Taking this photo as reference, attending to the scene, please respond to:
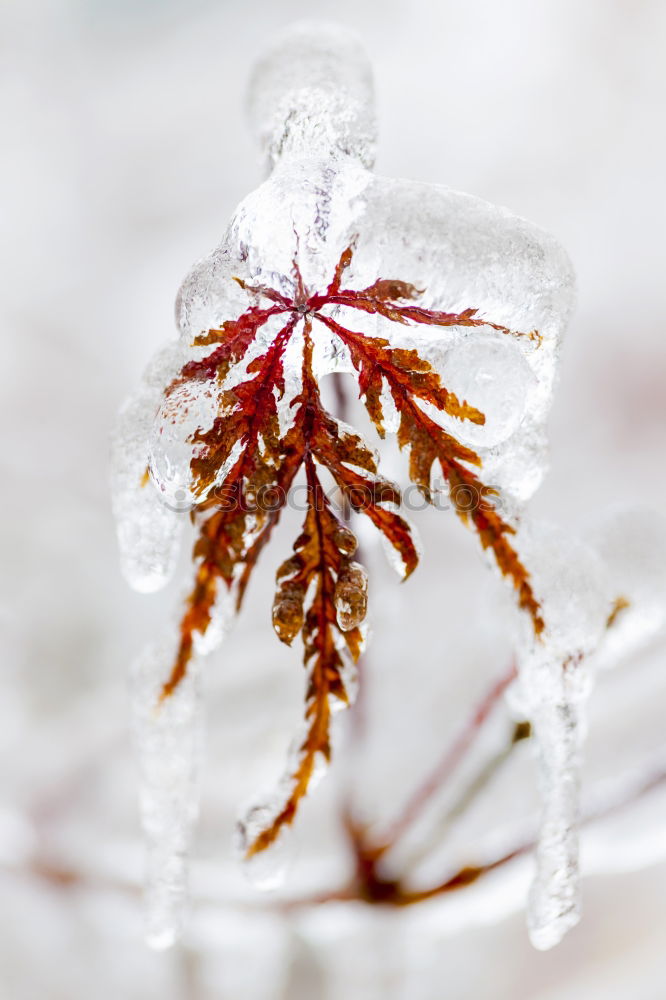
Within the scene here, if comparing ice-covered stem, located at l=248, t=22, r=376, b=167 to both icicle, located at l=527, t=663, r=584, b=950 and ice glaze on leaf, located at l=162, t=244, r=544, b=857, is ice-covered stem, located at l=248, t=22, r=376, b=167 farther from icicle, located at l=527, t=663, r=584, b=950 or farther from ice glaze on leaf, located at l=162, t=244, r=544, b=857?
icicle, located at l=527, t=663, r=584, b=950

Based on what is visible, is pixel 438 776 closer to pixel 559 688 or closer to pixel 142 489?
pixel 559 688

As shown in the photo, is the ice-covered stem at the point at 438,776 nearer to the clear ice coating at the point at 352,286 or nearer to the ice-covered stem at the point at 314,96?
the clear ice coating at the point at 352,286

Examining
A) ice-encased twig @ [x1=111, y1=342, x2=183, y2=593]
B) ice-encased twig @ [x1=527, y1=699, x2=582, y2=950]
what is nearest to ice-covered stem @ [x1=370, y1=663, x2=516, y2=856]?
ice-encased twig @ [x1=527, y1=699, x2=582, y2=950]

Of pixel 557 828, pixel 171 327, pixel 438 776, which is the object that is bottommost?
pixel 557 828

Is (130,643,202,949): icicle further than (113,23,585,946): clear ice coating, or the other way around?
(130,643,202,949): icicle

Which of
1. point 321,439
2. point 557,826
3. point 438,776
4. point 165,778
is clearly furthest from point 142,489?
point 438,776

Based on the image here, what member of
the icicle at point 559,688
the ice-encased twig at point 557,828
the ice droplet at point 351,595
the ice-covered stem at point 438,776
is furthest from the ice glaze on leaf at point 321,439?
the ice-covered stem at point 438,776
